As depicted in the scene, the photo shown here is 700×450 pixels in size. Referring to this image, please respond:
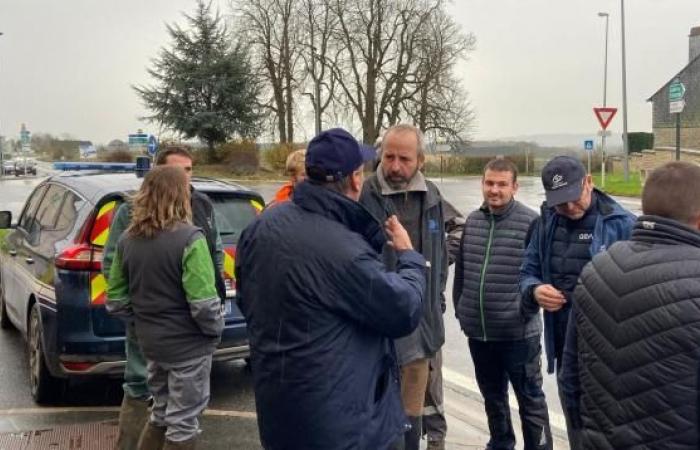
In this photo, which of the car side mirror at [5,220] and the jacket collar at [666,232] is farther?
the car side mirror at [5,220]

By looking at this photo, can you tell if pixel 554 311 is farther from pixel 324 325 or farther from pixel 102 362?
pixel 102 362

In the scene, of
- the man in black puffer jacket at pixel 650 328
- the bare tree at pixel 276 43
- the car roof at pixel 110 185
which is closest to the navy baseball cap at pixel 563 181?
the man in black puffer jacket at pixel 650 328

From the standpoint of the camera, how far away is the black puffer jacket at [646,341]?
2119 millimetres

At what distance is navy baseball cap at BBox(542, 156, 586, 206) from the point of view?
3.40 m

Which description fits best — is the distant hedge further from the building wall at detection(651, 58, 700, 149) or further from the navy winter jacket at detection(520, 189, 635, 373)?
the navy winter jacket at detection(520, 189, 635, 373)

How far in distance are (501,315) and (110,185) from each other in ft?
9.81

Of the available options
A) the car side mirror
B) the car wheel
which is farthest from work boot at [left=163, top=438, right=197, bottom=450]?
the car wheel

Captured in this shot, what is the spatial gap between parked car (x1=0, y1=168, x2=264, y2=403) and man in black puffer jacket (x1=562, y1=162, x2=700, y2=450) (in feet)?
10.4

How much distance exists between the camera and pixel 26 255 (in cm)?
569

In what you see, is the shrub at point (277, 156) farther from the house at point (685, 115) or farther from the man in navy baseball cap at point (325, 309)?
the man in navy baseball cap at point (325, 309)

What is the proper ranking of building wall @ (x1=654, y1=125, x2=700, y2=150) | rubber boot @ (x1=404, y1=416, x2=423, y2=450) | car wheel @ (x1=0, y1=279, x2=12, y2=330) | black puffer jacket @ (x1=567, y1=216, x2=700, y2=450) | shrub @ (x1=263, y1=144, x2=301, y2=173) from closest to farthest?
black puffer jacket @ (x1=567, y1=216, x2=700, y2=450) → rubber boot @ (x1=404, y1=416, x2=423, y2=450) → car wheel @ (x1=0, y1=279, x2=12, y2=330) → shrub @ (x1=263, y1=144, x2=301, y2=173) → building wall @ (x1=654, y1=125, x2=700, y2=150)

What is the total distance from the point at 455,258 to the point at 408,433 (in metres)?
1.13

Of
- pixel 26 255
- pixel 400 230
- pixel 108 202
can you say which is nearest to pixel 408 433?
pixel 400 230

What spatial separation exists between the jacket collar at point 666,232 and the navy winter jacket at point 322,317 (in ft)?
2.57
